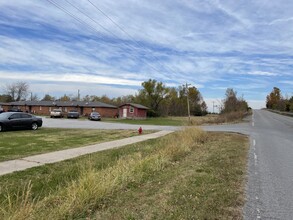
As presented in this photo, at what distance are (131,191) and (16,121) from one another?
20483 millimetres

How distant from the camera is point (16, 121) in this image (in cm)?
2484

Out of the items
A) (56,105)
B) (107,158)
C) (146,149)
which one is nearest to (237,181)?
(107,158)

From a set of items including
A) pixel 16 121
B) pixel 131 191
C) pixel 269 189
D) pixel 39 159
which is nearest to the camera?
pixel 131 191

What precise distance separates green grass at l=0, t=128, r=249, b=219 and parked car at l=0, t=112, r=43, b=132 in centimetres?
1511

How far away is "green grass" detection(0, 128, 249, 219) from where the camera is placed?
5316 mm

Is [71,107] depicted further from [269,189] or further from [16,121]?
[269,189]

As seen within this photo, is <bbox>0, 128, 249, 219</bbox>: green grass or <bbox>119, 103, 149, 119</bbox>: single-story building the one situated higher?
<bbox>119, 103, 149, 119</bbox>: single-story building

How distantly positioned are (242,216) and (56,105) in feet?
244

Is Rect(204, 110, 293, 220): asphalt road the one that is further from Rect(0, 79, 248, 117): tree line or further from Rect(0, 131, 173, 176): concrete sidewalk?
Rect(0, 79, 248, 117): tree line

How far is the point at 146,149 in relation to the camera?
47.8 ft

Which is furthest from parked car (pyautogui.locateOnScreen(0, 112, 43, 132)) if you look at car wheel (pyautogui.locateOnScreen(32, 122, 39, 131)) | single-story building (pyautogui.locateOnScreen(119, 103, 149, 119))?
single-story building (pyautogui.locateOnScreen(119, 103, 149, 119))

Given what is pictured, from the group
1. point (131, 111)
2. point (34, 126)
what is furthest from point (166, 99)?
point (34, 126)

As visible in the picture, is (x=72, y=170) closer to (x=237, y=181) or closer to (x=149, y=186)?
(x=149, y=186)

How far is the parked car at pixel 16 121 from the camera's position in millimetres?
23859
